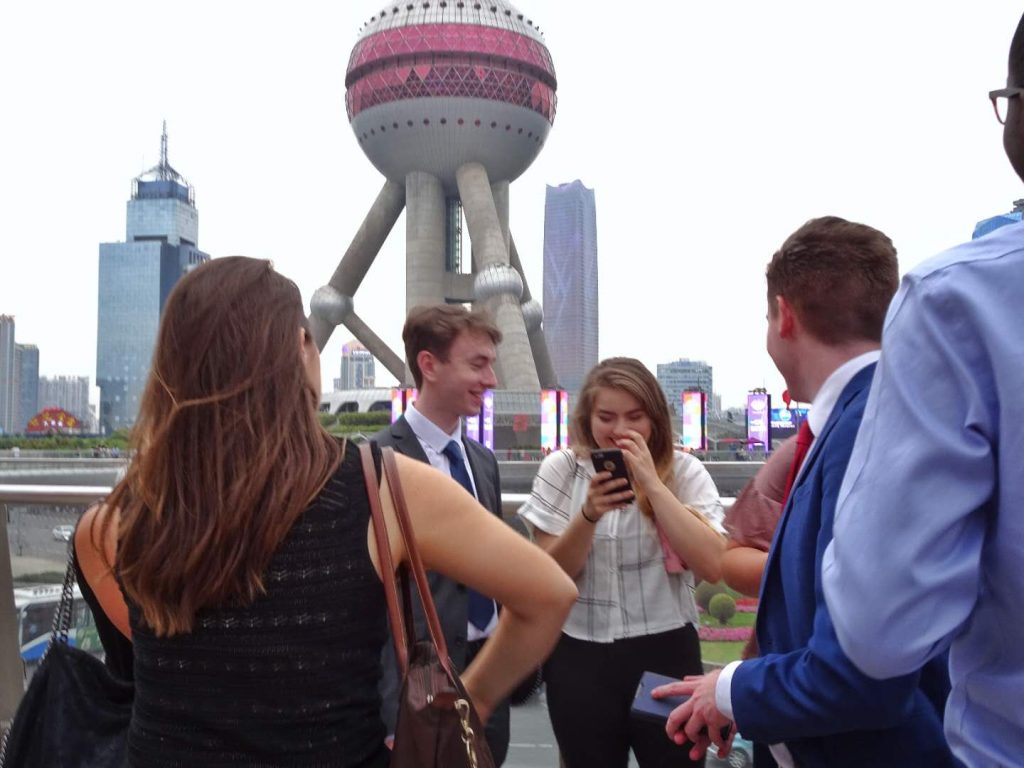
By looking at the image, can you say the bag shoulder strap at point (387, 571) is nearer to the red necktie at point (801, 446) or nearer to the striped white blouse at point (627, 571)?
the red necktie at point (801, 446)

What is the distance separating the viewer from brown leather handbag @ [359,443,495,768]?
1.40 m

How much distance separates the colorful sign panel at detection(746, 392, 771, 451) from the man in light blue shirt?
122 feet

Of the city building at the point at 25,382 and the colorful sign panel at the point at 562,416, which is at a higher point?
the city building at the point at 25,382

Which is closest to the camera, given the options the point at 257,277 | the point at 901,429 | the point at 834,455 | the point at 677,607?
the point at 901,429

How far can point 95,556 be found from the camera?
5.38 feet

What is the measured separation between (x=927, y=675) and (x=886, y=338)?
2.11 feet

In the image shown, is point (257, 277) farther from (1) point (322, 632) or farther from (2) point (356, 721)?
(2) point (356, 721)

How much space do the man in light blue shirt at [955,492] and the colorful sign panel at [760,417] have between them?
37.1 m

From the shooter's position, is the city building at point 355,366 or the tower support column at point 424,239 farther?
→ the city building at point 355,366

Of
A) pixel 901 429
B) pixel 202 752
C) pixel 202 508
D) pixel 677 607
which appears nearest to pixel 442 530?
pixel 202 508

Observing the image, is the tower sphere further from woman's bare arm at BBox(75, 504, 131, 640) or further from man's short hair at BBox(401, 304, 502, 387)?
woman's bare arm at BBox(75, 504, 131, 640)

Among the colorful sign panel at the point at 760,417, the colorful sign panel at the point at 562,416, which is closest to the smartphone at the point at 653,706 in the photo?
the colorful sign panel at the point at 562,416

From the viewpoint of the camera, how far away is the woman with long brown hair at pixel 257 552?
1415 mm

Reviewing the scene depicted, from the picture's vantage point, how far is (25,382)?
98125 millimetres
